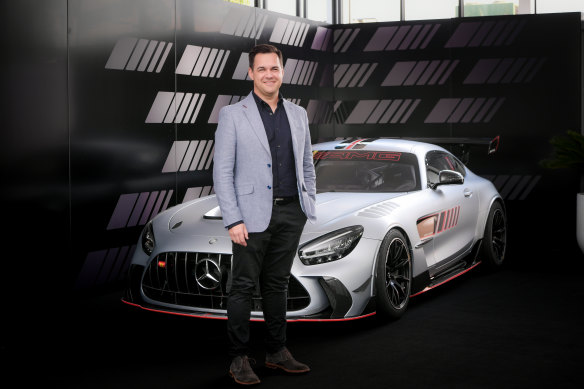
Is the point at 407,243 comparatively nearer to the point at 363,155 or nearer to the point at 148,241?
the point at 363,155

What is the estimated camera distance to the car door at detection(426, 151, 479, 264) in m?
6.26

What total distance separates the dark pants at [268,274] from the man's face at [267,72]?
2.01ft

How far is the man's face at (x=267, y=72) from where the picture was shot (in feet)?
13.4

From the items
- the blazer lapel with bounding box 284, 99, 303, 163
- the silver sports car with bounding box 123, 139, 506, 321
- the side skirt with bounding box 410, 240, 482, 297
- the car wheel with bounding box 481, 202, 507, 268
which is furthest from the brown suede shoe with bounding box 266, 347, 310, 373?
the car wheel with bounding box 481, 202, 507, 268

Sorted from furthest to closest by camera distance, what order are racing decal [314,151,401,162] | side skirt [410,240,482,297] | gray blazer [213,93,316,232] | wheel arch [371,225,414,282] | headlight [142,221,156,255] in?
racing decal [314,151,401,162], side skirt [410,240,482,297], headlight [142,221,156,255], wheel arch [371,225,414,282], gray blazer [213,93,316,232]

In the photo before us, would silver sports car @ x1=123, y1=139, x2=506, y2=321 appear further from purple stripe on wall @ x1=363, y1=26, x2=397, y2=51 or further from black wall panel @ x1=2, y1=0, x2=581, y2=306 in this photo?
purple stripe on wall @ x1=363, y1=26, x2=397, y2=51

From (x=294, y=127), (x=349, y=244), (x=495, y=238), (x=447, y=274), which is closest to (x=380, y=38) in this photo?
(x=495, y=238)

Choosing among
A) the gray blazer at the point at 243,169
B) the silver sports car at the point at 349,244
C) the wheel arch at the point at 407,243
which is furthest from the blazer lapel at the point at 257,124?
the wheel arch at the point at 407,243

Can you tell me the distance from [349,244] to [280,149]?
1180 mm

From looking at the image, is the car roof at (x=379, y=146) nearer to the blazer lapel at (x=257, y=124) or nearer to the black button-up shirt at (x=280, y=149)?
the black button-up shirt at (x=280, y=149)

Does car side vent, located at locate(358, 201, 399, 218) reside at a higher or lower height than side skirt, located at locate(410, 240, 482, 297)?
higher

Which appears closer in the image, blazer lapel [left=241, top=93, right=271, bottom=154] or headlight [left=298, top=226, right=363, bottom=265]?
blazer lapel [left=241, top=93, right=271, bottom=154]

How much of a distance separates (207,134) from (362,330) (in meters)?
3.71

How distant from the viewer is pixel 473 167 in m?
10.3
